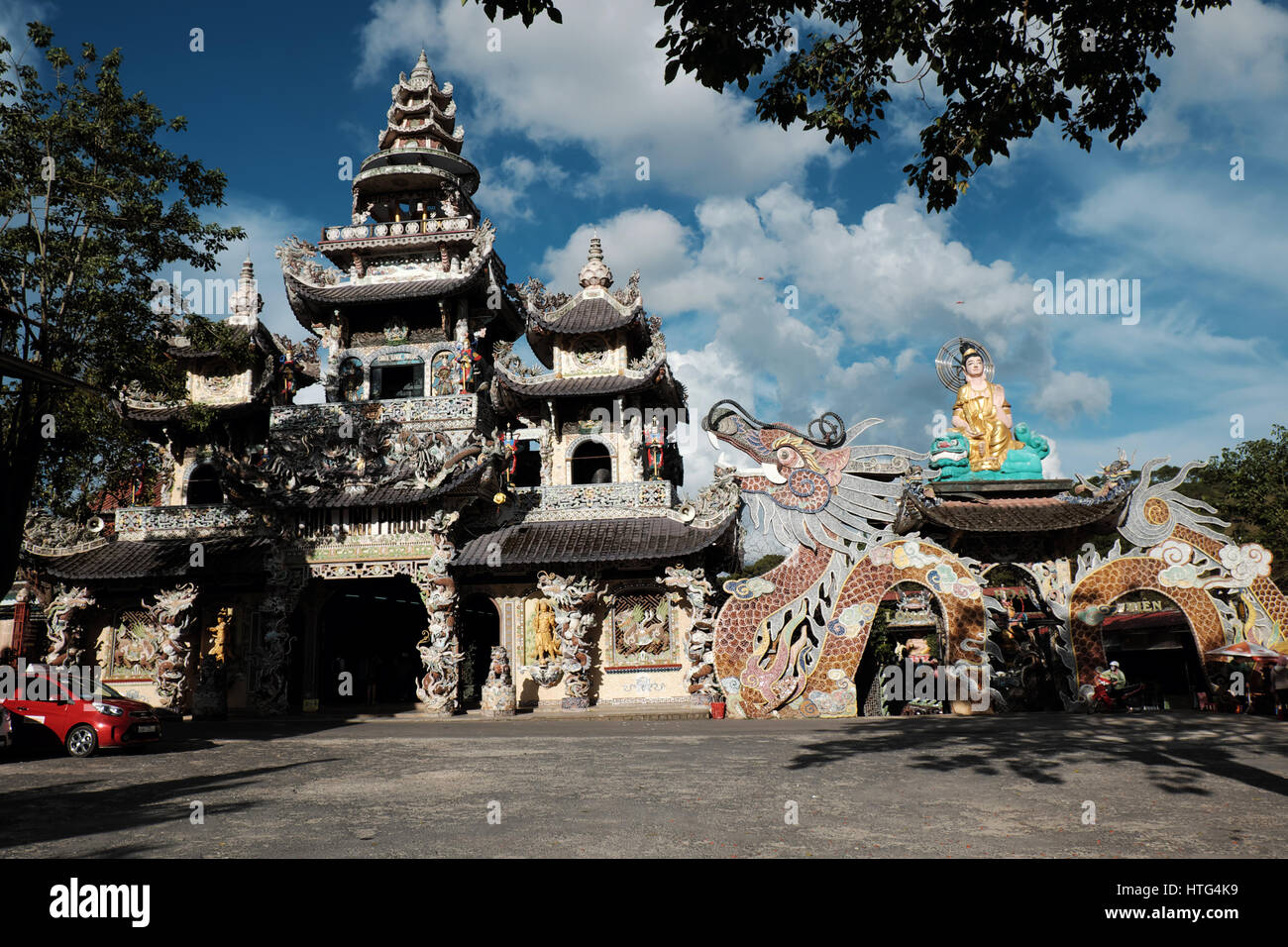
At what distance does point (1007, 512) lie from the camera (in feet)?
66.8

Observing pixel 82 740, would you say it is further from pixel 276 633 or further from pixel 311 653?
pixel 311 653

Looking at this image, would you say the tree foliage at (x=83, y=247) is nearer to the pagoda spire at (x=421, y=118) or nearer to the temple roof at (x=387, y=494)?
the temple roof at (x=387, y=494)

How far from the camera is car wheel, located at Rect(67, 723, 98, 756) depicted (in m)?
13.9

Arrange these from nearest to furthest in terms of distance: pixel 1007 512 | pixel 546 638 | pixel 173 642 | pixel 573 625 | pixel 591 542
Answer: pixel 1007 512, pixel 573 625, pixel 591 542, pixel 546 638, pixel 173 642

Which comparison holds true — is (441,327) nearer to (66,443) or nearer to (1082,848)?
(66,443)

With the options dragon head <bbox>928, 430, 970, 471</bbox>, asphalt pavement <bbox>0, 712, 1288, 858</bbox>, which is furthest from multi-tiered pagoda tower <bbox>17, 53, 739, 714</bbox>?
asphalt pavement <bbox>0, 712, 1288, 858</bbox>

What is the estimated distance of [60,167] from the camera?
50.8 ft

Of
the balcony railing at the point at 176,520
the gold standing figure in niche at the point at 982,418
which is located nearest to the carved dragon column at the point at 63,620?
the balcony railing at the point at 176,520

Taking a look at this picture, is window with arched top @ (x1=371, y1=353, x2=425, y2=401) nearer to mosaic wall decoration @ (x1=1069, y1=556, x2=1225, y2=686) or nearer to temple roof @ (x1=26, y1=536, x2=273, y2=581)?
temple roof @ (x1=26, y1=536, x2=273, y2=581)

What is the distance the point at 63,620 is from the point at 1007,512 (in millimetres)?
25591

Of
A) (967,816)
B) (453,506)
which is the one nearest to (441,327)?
(453,506)

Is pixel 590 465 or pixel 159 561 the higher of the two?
pixel 590 465

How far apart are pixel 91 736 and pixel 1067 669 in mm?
19199

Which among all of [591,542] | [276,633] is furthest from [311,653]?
[591,542]
